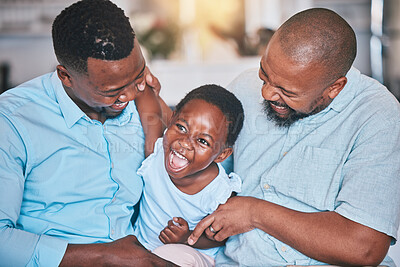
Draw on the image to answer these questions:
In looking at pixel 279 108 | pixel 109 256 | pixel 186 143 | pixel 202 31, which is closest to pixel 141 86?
pixel 186 143

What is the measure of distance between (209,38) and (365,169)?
3.82 metres

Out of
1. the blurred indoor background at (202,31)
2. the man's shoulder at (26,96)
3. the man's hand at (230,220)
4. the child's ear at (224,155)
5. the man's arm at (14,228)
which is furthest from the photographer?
the blurred indoor background at (202,31)

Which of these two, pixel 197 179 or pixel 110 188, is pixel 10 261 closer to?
pixel 110 188

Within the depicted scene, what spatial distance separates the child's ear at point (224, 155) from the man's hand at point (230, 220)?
0.21m

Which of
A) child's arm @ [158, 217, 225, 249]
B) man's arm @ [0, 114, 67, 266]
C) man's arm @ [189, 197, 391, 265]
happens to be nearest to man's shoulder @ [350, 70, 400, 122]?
man's arm @ [189, 197, 391, 265]

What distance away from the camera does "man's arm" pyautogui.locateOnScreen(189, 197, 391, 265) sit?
1.23 metres

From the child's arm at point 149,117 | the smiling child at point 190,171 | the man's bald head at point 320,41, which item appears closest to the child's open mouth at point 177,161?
the smiling child at point 190,171

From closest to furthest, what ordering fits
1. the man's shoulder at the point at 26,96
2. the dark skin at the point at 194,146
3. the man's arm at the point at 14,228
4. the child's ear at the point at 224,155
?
the man's arm at the point at 14,228 < the man's shoulder at the point at 26,96 < the dark skin at the point at 194,146 < the child's ear at the point at 224,155

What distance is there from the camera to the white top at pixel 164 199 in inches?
60.7

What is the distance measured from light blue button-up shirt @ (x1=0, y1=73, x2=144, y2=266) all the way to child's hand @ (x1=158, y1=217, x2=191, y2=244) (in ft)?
A: 0.48

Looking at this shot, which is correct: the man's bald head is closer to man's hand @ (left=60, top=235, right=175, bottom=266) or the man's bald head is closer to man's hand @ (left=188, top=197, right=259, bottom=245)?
man's hand @ (left=188, top=197, right=259, bottom=245)

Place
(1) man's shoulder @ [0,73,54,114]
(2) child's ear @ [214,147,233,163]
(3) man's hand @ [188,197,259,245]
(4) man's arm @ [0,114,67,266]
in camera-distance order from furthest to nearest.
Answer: (2) child's ear @ [214,147,233,163] → (3) man's hand @ [188,197,259,245] → (1) man's shoulder @ [0,73,54,114] → (4) man's arm @ [0,114,67,266]

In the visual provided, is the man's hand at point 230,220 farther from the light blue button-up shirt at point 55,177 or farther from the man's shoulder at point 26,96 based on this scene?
the man's shoulder at point 26,96

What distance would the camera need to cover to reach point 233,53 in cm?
486
